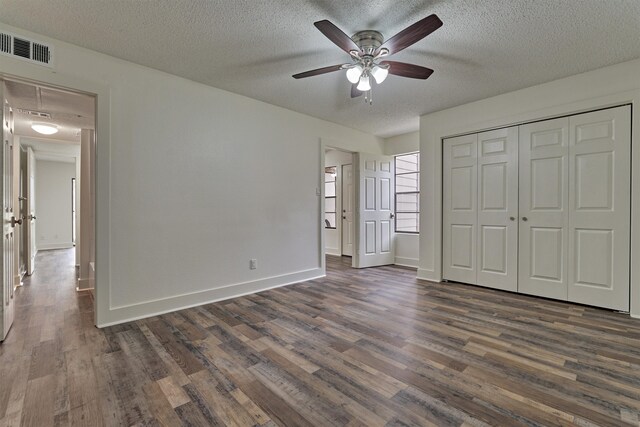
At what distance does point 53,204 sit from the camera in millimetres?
7871

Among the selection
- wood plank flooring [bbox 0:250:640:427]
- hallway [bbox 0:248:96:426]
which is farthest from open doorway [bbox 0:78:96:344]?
wood plank flooring [bbox 0:250:640:427]

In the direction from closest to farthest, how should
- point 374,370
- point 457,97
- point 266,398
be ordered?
point 266,398
point 374,370
point 457,97

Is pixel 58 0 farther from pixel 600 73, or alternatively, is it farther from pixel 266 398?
pixel 600 73

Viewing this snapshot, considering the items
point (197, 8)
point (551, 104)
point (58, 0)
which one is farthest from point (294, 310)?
point (551, 104)

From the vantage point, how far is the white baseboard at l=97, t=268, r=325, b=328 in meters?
2.72

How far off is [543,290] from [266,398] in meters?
3.47

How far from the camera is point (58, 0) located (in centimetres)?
200

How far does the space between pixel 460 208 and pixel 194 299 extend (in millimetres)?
Answer: 3665

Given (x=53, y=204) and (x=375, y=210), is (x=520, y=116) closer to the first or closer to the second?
(x=375, y=210)

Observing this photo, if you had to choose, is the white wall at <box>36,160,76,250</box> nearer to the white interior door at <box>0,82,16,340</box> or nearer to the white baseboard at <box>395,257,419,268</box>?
the white interior door at <box>0,82,16,340</box>

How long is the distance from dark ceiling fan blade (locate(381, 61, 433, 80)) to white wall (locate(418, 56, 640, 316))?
185 centimetres

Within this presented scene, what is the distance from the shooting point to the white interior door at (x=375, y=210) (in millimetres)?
5211

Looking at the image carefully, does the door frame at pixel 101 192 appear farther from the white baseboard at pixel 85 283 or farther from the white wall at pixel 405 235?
the white wall at pixel 405 235

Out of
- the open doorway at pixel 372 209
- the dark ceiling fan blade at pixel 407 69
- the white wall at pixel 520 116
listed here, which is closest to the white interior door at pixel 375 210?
the open doorway at pixel 372 209
